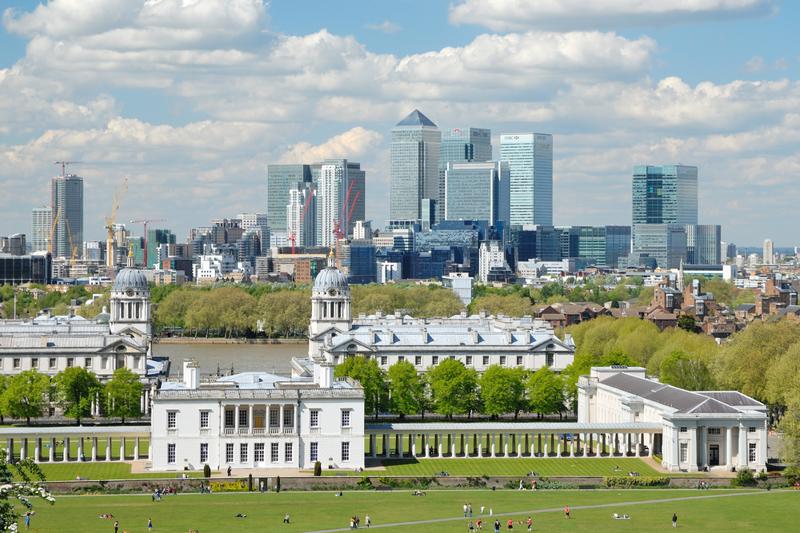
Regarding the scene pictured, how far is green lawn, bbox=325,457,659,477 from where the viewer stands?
9138cm

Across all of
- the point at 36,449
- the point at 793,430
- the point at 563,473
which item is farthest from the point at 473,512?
the point at 36,449

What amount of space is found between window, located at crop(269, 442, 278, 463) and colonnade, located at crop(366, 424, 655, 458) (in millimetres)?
6270

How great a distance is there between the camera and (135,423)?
369 feet

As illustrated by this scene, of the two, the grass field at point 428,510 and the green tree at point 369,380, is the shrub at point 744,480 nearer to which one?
the grass field at point 428,510

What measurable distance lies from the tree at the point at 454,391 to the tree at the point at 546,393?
4.02 metres

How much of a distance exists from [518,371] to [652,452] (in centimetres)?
2201

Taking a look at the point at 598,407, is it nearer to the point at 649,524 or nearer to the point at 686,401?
the point at 686,401

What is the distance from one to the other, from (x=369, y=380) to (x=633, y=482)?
3305 centimetres

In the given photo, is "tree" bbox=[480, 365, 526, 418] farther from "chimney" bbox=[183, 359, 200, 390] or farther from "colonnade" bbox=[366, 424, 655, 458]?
"chimney" bbox=[183, 359, 200, 390]

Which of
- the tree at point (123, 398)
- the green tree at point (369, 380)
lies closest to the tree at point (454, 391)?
the green tree at point (369, 380)

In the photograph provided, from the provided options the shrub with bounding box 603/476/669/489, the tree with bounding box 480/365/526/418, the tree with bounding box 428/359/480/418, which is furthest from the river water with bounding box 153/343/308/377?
the shrub with bounding box 603/476/669/489

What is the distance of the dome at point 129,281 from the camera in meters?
138

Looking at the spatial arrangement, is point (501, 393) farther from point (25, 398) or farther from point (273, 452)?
point (25, 398)

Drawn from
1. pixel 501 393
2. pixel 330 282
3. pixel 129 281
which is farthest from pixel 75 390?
pixel 330 282
